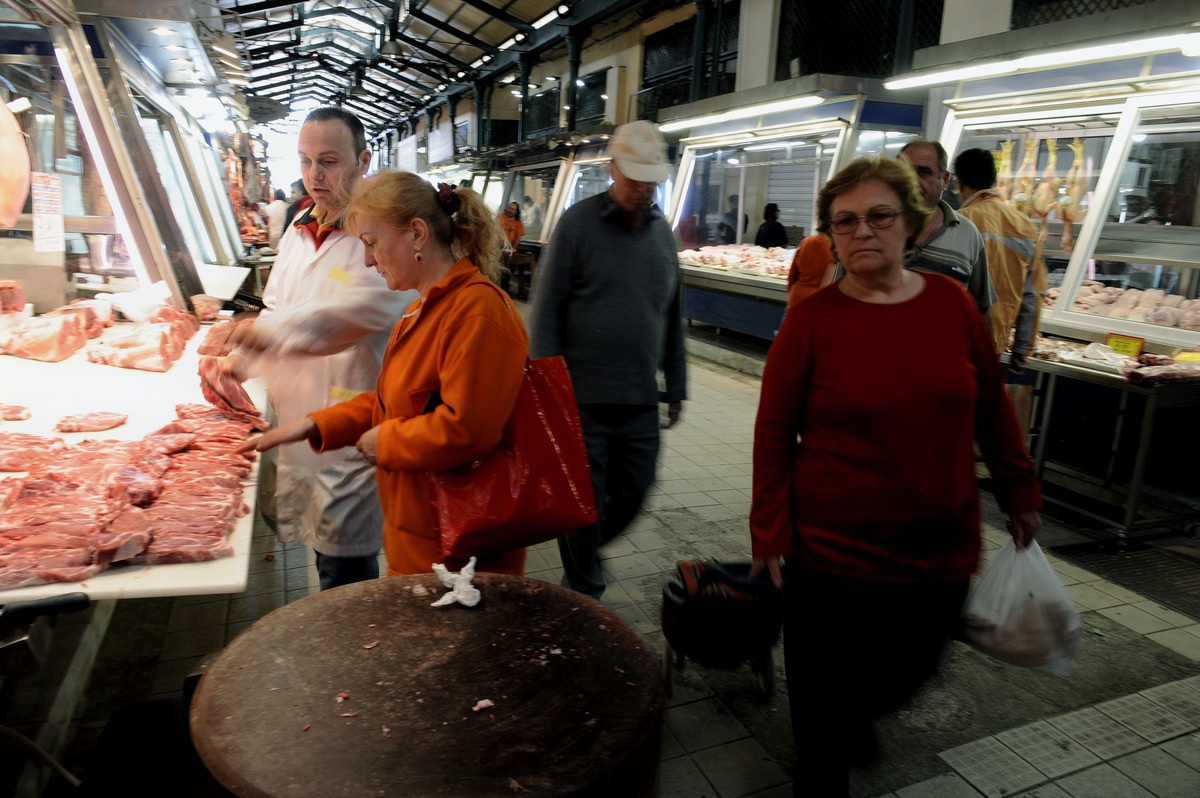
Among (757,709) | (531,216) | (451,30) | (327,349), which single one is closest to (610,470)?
(757,709)

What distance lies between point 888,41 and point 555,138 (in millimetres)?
5968

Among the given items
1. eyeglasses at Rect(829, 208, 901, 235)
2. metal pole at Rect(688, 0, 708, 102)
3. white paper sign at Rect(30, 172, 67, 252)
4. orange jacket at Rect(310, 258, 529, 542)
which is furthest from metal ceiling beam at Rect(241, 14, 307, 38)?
eyeglasses at Rect(829, 208, 901, 235)

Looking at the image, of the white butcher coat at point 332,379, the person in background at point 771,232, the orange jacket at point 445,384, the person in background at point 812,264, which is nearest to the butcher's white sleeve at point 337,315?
the white butcher coat at point 332,379

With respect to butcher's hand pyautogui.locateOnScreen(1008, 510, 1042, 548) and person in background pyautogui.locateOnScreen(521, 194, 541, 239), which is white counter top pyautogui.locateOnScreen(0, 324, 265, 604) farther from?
person in background pyautogui.locateOnScreen(521, 194, 541, 239)

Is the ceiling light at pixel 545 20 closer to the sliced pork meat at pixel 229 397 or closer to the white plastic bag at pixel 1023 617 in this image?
the sliced pork meat at pixel 229 397

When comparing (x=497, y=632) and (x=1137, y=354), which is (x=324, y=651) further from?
(x=1137, y=354)

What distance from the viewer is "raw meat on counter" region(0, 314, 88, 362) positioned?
137 inches

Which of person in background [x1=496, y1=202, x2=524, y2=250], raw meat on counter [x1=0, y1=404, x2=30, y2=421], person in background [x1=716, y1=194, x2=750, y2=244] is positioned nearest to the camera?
raw meat on counter [x1=0, y1=404, x2=30, y2=421]

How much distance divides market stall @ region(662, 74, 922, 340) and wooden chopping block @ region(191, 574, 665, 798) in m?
7.40

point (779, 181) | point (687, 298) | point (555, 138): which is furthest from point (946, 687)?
point (555, 138)

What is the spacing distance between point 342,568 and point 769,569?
1.49 meters

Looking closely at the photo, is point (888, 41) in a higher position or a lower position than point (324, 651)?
higher

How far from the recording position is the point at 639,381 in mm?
3090

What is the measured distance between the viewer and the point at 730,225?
11469mm
